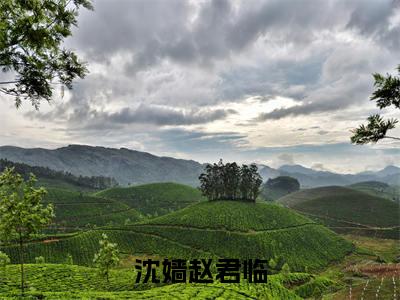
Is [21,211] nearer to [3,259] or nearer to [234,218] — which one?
[3,259]

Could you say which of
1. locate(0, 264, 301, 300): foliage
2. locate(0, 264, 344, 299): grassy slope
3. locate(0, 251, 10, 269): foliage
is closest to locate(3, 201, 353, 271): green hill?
locate(0, 264, 344, 299): grassy slope

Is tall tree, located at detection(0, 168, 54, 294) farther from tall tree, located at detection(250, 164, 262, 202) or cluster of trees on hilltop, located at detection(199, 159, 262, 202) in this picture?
tall tree, located at detection(250, 164, 262, 202)

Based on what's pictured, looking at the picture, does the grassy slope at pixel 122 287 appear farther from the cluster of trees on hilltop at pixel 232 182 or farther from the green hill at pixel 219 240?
the cluster of trees on hilltop at pixel 232 182

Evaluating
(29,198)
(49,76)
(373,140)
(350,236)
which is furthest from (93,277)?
(350,236)

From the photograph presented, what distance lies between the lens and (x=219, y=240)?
123812 millimetres

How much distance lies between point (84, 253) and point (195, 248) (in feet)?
137

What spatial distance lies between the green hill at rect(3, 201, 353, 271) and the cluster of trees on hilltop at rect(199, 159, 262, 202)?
23.8m

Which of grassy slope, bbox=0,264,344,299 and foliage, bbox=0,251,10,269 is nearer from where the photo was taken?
foliage, bbox=0,251,10,269

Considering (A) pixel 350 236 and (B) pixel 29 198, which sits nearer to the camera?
(B) pixel 29 198

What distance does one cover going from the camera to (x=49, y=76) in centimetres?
1817

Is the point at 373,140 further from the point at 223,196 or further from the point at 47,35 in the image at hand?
the point at 223,196

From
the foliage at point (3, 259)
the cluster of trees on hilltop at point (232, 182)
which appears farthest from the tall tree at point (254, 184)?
the foliage at point (3, 259)

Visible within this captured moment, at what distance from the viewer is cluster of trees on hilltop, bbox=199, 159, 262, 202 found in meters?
180

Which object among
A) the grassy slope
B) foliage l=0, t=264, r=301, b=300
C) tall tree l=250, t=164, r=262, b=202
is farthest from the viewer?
tall tree l=250, t=164, r=262, b=202
